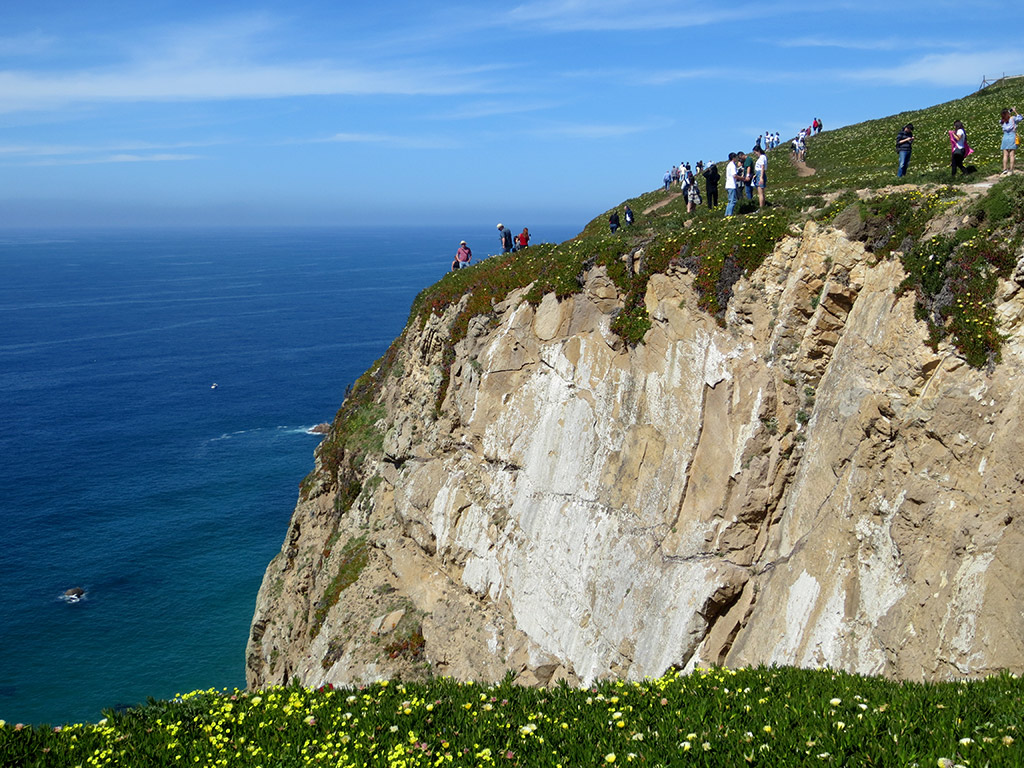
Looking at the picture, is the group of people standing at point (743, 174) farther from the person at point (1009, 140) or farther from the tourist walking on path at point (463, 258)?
the tourist walking on path at point (463, 258)

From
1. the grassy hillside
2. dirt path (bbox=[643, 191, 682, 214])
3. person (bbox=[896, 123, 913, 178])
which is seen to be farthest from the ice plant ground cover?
dirt path (bbox=[643, 191, 682, 214])

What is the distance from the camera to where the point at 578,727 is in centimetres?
1062

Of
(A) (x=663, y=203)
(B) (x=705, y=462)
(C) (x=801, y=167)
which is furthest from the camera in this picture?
(A) (x=663, y=203)

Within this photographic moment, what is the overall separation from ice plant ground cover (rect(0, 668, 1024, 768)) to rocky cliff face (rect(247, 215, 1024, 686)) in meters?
4.88

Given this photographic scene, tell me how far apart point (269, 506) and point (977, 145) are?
60.8 meters

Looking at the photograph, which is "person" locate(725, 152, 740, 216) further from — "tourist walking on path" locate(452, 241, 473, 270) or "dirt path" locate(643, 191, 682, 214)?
"dirt path" locate(643, 191, 682, 214)

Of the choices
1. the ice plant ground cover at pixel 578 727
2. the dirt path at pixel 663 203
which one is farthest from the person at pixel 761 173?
the dirt path at pixel 663 203

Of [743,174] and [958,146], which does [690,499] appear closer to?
[743,174]

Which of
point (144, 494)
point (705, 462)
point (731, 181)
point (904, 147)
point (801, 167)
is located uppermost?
point (801, 167)

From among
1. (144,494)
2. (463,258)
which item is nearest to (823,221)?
(463,258)

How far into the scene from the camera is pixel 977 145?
3488 cm

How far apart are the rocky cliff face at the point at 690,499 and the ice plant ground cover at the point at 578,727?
192 inches

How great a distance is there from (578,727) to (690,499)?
12380 millimetres

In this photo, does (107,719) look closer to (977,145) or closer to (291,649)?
(291,649)
